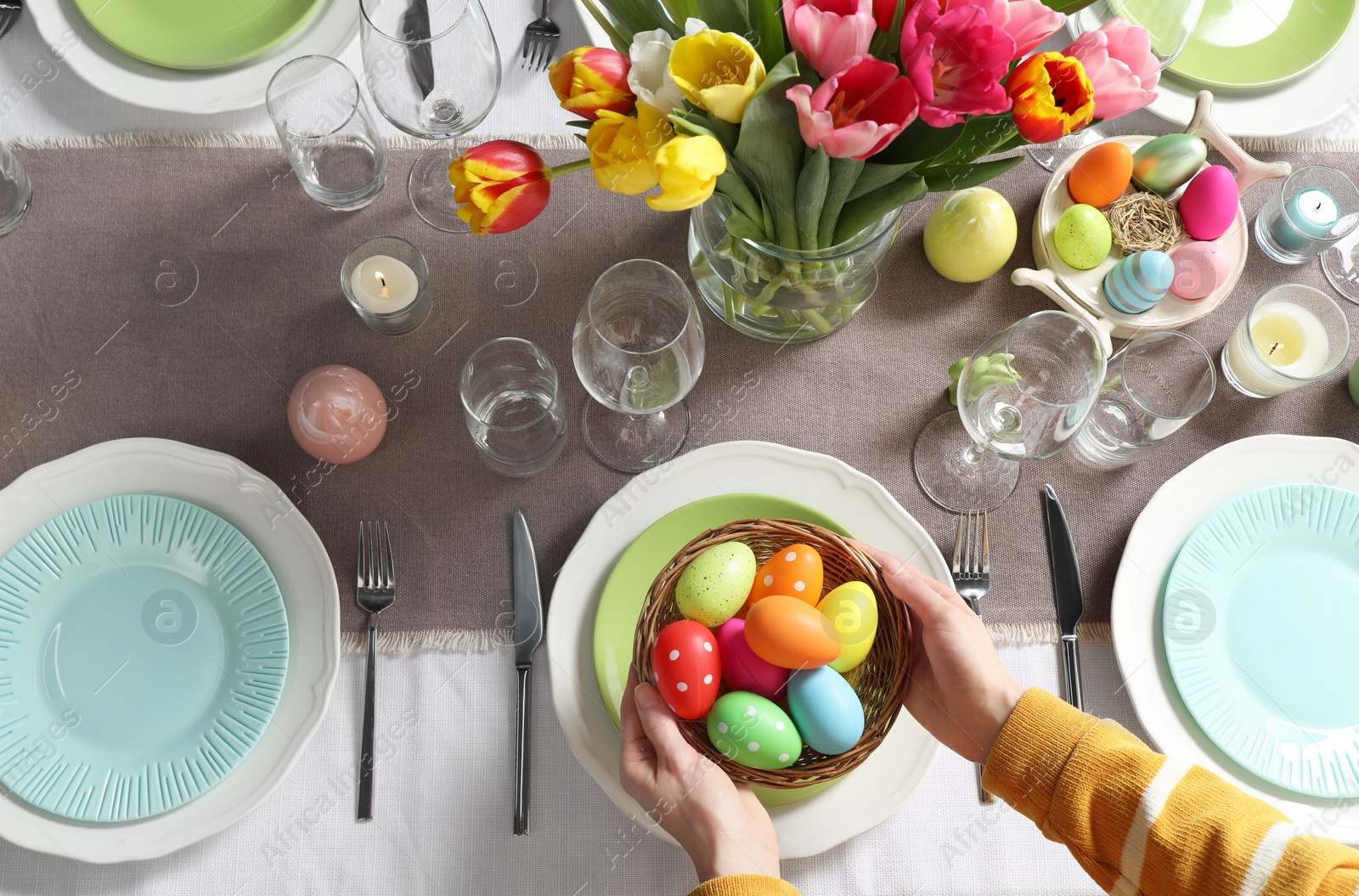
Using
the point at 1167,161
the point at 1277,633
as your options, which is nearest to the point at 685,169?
the point at 1167,161

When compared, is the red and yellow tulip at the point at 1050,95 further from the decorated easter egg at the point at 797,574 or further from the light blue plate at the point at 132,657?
the light blue plate at the point at 132,657

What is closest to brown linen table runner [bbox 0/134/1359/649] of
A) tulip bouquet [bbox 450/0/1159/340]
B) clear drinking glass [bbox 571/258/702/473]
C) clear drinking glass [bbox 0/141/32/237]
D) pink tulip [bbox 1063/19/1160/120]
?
clear drinking glass [bbox 0/141/32/237]

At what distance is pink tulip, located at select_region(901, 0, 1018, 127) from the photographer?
18.4 inches

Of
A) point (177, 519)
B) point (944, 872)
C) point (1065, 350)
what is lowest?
point (944, 872)

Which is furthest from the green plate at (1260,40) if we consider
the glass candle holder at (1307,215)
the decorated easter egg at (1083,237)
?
the decorated easter egg at (1083,237)

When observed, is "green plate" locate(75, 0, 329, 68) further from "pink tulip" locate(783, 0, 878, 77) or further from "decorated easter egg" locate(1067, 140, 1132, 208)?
"decorated easter egg" locate(1067, 140, 1132, 208)

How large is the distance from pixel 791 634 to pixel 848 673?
125 mm

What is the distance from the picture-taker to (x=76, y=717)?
2.60 feet

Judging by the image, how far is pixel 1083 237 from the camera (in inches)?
34.4

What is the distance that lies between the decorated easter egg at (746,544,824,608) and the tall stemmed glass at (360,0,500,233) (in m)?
0.50

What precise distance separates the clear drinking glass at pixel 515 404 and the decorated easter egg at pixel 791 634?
0.91 ft

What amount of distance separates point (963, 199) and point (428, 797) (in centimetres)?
79

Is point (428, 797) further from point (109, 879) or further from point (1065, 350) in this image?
point (1065, 350)

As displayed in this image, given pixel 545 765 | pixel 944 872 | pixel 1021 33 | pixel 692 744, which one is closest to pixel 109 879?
pixel 545 765
